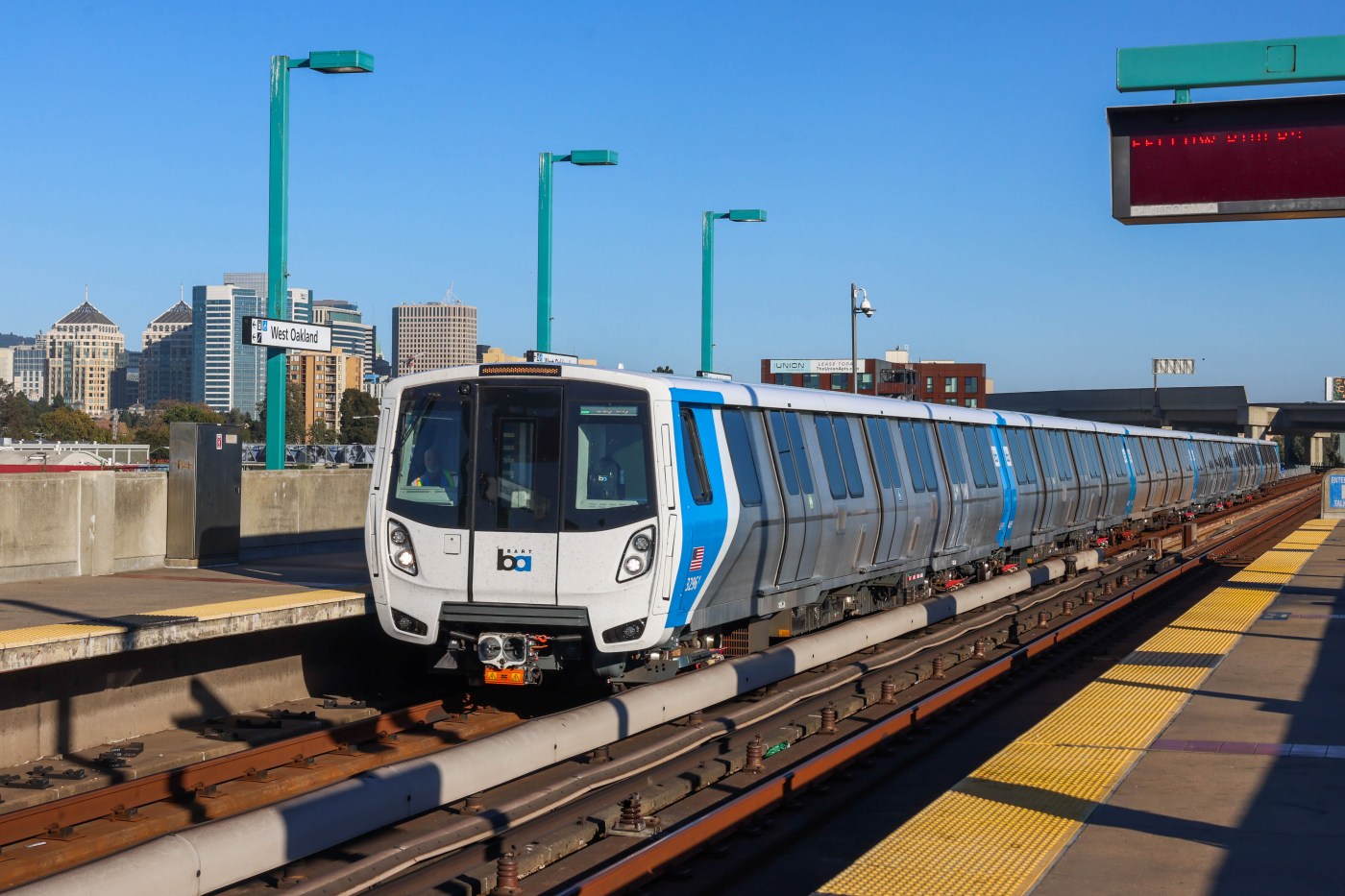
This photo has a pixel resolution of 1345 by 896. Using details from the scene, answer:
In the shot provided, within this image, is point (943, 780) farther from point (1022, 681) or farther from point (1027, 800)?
point (1022, 681)

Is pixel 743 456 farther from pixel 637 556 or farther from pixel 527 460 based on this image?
pixel 527 460

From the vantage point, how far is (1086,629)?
19.4 metres

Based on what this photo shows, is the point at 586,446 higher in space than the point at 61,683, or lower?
higher

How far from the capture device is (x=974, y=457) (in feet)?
67.5

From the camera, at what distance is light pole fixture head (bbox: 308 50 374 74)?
18.5 metres

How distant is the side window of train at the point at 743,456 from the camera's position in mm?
12273

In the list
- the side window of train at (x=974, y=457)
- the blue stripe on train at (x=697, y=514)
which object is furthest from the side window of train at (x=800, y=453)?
the side window of train at (x=974, y=457)

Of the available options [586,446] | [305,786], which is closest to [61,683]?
[305,786]

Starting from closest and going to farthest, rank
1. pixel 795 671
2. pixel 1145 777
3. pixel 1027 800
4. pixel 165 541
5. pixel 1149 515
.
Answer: pixel 1027 800 < pixel 1145 777 < pixel 795 671 < pixel 165 541 < pixel 1149 515

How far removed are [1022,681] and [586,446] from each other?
234 inches

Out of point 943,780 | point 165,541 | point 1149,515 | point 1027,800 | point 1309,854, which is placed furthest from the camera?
point 1149,515

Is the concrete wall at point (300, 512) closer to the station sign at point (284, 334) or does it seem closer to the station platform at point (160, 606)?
the station sign at point (284, 334)

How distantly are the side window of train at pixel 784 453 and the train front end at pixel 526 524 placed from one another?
8.86ft

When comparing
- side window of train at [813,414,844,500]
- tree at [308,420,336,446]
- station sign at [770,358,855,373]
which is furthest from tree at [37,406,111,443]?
side window of train at [813,414,844,500]
